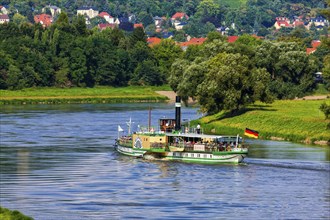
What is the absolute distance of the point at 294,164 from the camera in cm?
8888

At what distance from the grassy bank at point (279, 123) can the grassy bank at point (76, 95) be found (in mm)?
50291

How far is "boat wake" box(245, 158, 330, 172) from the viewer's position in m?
87.0

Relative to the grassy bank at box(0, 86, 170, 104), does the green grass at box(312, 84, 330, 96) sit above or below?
above

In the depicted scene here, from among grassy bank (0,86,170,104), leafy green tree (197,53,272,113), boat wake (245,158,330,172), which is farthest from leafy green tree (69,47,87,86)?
boat wake (245,158,330,172)

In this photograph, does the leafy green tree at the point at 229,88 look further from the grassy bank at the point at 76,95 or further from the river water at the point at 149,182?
the grassy bank at the point at 76,95

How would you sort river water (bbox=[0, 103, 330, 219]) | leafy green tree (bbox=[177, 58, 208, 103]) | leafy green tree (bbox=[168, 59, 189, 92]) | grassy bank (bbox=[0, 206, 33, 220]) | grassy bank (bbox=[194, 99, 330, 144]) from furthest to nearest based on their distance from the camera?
leafy green tree (bbox=[168, 59, 189, 92])
leafy green tree (bbox=[177, 58, 208, 103])
grassy bank (bbox=[194, 99, 330, 144])
river water (bbox=[0, 103, 330, 219])
grassy bank (bbox=[0, 206, 33, 220])

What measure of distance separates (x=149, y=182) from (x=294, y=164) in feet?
45.4

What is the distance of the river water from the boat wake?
0.08 metres

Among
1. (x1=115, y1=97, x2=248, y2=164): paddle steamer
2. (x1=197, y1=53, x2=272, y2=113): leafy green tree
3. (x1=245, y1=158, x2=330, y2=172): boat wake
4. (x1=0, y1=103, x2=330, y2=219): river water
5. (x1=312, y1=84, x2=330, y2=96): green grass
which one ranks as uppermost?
(x1=197, y1=53, x2=272, y2=113): leafy green tree

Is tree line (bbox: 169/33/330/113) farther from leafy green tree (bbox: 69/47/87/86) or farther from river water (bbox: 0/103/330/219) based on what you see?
leafy green tree (bbox: 69/47/87/86)

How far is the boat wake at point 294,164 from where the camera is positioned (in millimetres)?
87019

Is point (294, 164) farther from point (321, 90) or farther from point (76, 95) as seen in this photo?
point (76, 95)

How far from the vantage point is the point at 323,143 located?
10456 centimetres

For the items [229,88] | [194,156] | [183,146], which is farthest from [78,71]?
[194,156]
